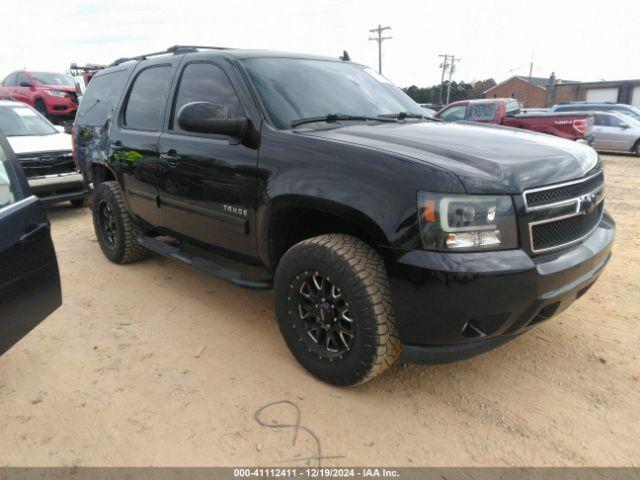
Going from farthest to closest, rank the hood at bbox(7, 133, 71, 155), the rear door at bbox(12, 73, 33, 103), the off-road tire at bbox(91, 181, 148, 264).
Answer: the rear door at bbox(12, 73, 33, 103)
the hood at bbox(7, 133, 71, 155)
the off-road tire at bbox(91, 181, 148, 264)

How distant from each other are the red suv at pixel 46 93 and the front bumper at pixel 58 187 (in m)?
9.05

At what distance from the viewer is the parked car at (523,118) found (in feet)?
36.3

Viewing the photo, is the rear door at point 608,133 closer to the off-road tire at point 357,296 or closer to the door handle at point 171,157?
the door handle at point 171,157

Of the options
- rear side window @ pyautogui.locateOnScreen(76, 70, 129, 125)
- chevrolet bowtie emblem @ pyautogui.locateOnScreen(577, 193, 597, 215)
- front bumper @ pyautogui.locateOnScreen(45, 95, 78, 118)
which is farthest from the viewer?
front bumper @ pyautogui.locateOnScreen(45, 95, 78, 118)

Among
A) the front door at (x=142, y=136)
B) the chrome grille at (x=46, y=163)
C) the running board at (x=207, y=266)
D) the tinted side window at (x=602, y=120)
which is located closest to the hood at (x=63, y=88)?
the chrome grille at (x=46, y=163)

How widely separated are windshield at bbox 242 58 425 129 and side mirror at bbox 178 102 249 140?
237 mm

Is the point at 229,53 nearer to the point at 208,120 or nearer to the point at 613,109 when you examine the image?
the point at 208,120

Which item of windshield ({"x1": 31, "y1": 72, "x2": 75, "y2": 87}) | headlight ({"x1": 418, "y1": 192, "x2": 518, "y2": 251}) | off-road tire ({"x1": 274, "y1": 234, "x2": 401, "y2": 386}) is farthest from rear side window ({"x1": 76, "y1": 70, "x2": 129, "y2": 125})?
windshield ({"x1": 31, "y1": 72, "x2": 75, "y2": 87})

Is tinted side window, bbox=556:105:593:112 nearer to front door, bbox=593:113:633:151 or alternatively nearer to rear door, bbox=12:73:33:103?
front door, bbox=593:113:633:151

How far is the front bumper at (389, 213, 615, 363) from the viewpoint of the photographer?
2078 millimetres

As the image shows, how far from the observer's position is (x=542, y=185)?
2.26 m

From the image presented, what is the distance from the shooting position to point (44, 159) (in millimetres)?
6688

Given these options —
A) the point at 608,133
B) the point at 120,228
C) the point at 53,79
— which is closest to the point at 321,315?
the point at 120,228

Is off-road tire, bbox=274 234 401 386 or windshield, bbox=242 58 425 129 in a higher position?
windshield, bbox=242 58 425 129
